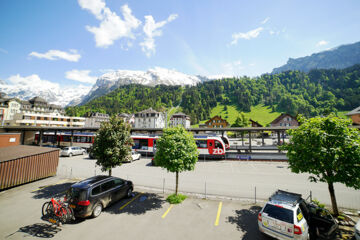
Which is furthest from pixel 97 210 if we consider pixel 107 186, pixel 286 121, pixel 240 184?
pixel 286 121

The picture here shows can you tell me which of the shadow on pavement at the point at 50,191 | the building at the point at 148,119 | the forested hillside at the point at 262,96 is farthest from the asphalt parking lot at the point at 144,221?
the forested hillside at the point at 262,96

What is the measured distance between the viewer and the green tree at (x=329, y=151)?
701cm

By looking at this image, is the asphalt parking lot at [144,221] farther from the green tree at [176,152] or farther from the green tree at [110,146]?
the green tree at [110,146]

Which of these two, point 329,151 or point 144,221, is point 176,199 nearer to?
point 144,221

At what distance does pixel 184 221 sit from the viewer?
7.78m

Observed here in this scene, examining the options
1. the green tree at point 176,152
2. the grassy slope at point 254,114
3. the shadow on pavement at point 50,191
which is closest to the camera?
the green tree at point 176,152

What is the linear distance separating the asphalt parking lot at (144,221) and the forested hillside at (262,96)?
390 feet

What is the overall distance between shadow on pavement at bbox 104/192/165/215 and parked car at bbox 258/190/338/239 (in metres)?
5.70

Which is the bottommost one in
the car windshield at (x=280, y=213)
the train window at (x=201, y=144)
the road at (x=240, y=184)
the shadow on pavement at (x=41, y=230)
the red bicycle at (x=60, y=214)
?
the shadow on pavement at (x=41, y=230)

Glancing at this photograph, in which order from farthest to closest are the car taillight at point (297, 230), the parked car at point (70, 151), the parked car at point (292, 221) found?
the parked car at point (70, 151) → the parked car at point (292, 221) → the car taillight at point (297, 230)

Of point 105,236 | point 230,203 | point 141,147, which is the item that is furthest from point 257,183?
point 141,147

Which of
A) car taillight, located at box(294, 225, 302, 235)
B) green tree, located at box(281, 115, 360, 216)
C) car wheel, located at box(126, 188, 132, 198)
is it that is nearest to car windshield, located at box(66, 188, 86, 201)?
car wheel, located at box(126, 188, 132, 198)

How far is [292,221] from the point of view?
5.86m

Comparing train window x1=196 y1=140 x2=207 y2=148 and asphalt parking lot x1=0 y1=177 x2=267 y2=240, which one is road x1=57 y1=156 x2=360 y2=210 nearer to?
asphalt parking lot x1=0 y1=177 x2=267 y2=240
